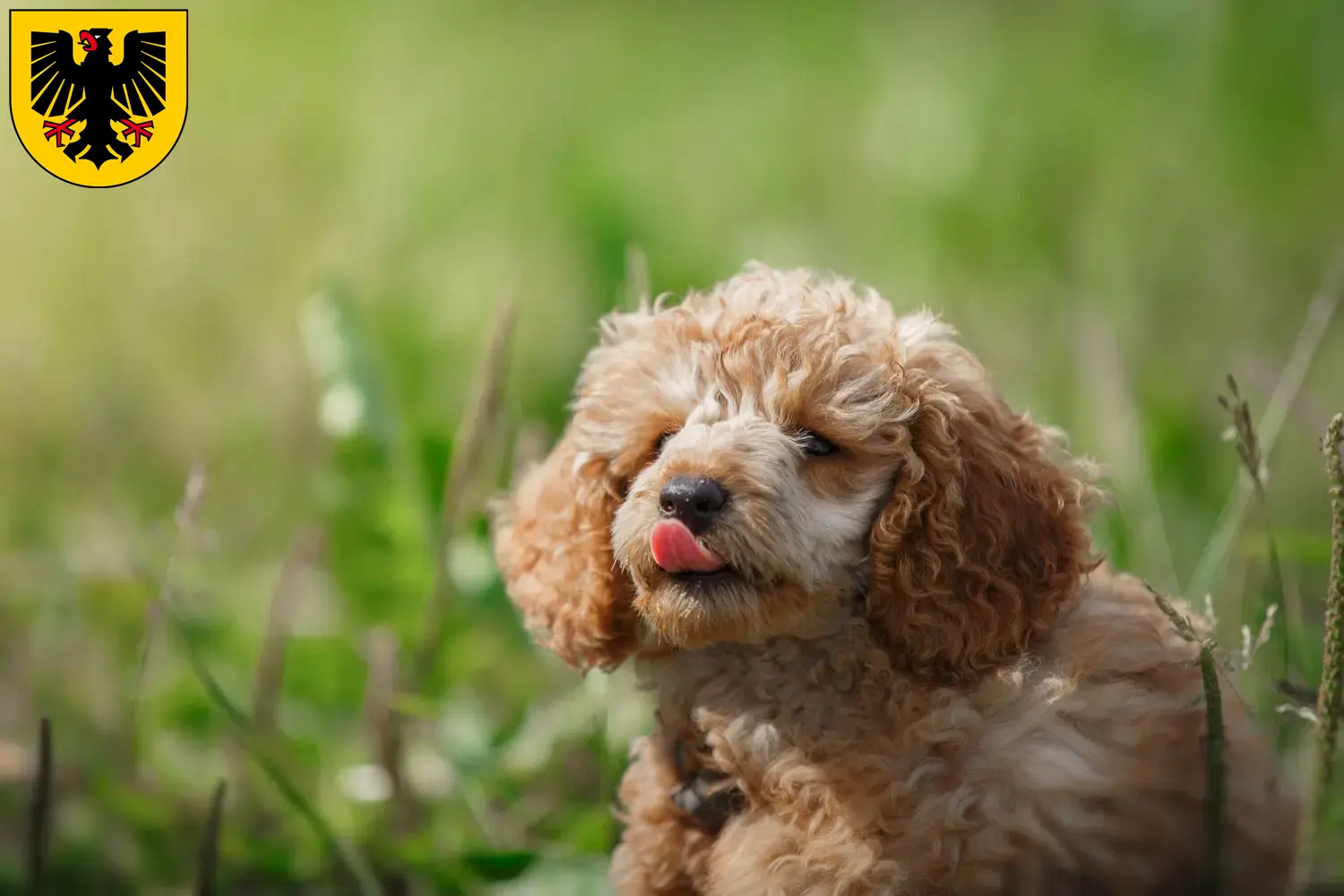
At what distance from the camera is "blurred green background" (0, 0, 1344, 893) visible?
184 inches

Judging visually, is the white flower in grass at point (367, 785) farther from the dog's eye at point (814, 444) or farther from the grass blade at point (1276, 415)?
the grass blade at point (1276, 415)

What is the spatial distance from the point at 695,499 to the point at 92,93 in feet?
7.93

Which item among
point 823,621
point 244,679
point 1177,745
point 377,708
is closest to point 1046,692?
point 1177,745

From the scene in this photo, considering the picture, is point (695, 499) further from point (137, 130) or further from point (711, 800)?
point (137, 130)

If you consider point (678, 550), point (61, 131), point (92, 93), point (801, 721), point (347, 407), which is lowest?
point (801, 721)

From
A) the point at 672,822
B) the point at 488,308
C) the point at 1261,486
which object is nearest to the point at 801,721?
the point at 672,822

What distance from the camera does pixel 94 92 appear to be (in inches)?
171

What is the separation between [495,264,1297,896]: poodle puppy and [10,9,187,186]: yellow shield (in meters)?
1.79

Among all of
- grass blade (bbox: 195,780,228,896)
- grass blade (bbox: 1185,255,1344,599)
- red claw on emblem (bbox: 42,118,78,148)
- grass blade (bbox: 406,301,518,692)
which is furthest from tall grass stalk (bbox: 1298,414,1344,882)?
red claw on emblem (bbox: 42,118,78,148)

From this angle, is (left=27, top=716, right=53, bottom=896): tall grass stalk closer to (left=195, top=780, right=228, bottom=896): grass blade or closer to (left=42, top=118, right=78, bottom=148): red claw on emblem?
(left=195, top=780, right=228, bottom=896): grass blade

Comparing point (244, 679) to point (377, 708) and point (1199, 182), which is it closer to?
point (377, 708)

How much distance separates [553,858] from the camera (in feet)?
12.9

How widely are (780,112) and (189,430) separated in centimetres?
408

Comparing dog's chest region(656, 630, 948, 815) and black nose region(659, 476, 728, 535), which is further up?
black nose region(659, 476, 728, 535)
